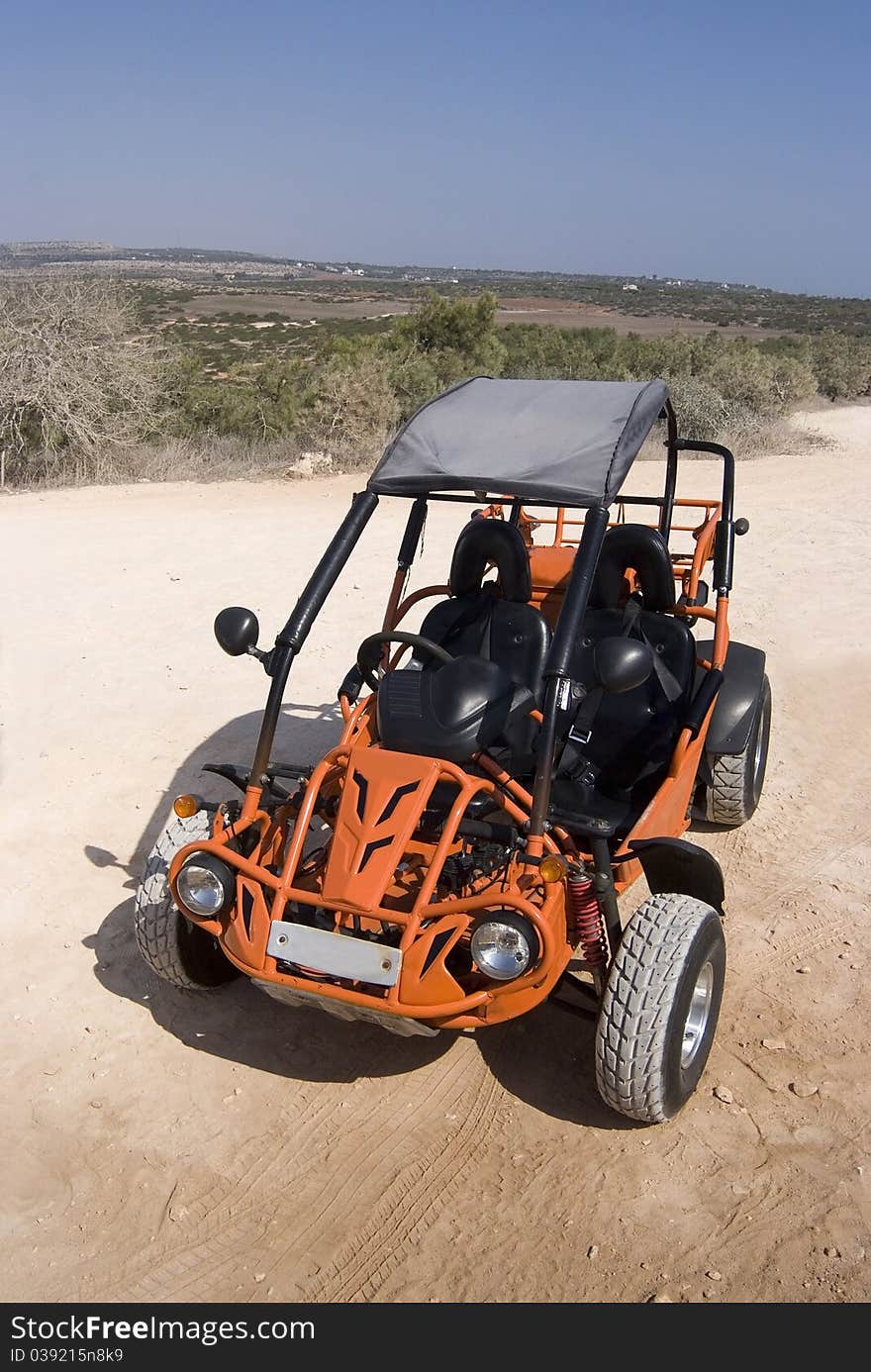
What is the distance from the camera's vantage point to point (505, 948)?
336cm

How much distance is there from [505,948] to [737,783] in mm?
2597

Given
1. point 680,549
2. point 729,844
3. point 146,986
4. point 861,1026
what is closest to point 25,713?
point 146,986

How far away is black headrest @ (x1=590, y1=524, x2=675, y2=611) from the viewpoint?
16.9 ft

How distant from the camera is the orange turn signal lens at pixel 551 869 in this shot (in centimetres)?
348

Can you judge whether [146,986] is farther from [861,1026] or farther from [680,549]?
[680,549]

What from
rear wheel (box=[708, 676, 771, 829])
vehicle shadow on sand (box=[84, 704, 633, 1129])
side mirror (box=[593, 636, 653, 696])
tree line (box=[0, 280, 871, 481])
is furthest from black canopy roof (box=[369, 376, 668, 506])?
tree line (box=[0, 280, 871, 481])

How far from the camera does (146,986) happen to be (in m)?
4.55

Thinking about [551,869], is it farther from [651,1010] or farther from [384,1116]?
[384,1116]

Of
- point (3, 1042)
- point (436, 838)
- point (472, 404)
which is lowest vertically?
point (3, 1042)

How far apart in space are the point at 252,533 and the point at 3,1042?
763 centimetres

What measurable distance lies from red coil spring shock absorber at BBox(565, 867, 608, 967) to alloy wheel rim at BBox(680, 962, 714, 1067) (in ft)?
1.31

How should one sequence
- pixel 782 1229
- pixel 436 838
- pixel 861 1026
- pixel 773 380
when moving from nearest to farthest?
pixel 782 1229, pixel 436 838, pixel 861 1026, pixel 773 380

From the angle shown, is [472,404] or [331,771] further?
[472,404]

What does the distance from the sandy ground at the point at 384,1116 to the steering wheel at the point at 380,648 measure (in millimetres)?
1380
